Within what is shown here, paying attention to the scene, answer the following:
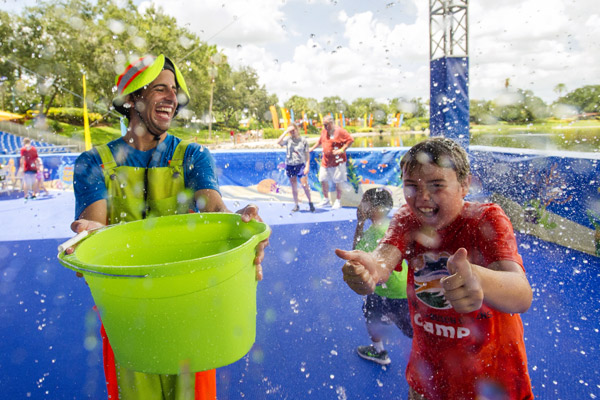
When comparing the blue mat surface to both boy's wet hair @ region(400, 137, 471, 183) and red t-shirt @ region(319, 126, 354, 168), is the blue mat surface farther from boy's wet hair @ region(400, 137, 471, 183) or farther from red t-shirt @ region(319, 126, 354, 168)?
red t-shirt @ region(319, 126, 354, 168)

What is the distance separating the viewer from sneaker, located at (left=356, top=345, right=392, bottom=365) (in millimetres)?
2779

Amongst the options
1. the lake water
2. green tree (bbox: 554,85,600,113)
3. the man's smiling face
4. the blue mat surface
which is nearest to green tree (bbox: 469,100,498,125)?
the lake water

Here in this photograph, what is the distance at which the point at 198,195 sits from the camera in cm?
184

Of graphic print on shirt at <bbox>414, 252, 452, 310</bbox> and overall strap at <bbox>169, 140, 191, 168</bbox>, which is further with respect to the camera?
overall strap at <bbox>169, 140, 191, 168</bbox>

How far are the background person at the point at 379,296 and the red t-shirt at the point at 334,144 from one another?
18.7 feet

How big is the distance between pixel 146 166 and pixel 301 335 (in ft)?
6.75

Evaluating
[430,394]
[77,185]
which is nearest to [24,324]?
[77,185]

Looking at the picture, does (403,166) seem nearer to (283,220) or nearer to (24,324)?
(24,324)

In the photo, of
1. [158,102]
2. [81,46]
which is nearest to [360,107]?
[81,46]

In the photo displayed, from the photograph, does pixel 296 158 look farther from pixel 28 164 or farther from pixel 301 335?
pixel 28 164

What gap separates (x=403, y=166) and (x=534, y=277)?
3.73 meters

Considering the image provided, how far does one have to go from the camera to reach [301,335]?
3.27 m

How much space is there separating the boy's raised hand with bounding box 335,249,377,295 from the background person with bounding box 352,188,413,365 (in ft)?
3.98

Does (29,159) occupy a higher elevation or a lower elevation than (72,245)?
higher
